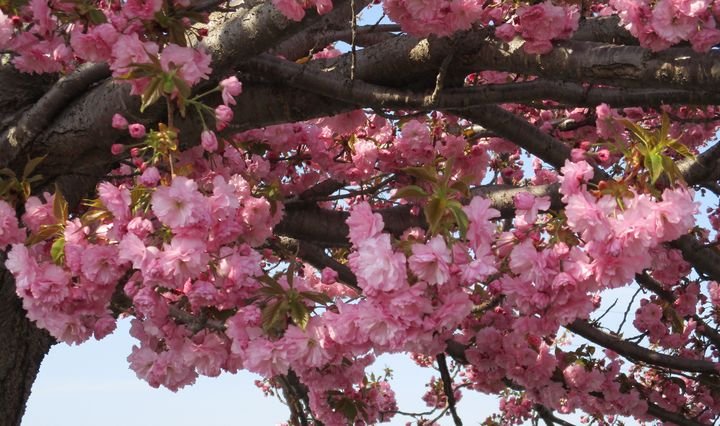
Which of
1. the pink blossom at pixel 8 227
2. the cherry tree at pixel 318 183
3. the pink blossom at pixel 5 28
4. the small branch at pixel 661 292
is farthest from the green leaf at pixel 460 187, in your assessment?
the small branch at pixel 661 292

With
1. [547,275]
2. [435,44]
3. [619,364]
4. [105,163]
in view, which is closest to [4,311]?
[105,163]

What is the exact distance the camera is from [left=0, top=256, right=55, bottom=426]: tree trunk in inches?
125

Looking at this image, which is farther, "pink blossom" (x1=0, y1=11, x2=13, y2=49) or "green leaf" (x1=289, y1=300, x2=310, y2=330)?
"pink blossom" (x1=0, y1=11, x2=13, y2=49)

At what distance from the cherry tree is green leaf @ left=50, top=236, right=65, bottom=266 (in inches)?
0.5

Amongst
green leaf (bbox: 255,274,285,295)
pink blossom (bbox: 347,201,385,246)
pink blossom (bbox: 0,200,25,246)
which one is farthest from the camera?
pink blossom (bbox: 0,200,25,246)

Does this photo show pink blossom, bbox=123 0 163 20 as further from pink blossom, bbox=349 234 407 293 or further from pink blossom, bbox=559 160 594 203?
pink blossom, bbox=559 160 594 203

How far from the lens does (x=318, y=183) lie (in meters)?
3.78

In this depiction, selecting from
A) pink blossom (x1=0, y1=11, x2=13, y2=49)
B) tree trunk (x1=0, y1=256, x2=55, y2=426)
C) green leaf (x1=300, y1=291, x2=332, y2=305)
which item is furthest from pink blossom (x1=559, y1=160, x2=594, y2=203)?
tree trunk (x1=0, y1=256, x2=55, y2=426)

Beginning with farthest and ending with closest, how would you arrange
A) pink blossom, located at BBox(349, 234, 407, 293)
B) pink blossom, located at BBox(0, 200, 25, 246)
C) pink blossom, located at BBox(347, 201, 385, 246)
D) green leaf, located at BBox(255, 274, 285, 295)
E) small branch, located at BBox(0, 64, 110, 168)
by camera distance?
small branch, located at BBox(0, 64, 110, 168), pink blossom, located at BBox(0, 200, 25, 246), green leaf, located at BBox(255, 274, 285, 295), pink blossom, located at BBox(347, 201, 385, 246), pink blossom, located at BBox(349, 234, 407, 293)

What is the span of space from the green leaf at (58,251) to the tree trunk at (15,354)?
1.06 m

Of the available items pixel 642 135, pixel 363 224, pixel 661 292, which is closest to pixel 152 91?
pixel 363 224

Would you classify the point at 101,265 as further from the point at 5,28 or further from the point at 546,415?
the point at 546,415

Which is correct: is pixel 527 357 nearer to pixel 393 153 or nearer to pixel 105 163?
pixel 393 153

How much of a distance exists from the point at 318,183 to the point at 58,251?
1.72m
